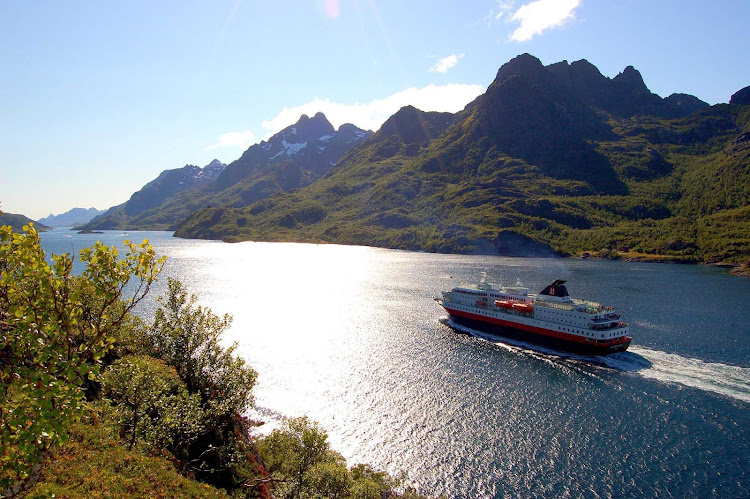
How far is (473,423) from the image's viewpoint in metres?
59.1

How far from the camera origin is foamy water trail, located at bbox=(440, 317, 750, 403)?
2682 inches

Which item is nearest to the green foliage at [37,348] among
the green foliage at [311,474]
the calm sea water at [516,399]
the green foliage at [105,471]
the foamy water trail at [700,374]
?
the green foliage at [105,471]

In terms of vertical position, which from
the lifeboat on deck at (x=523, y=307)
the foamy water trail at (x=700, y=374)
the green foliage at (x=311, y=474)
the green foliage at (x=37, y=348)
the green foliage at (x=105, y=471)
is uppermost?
the green foliage at (x=37, y=348)

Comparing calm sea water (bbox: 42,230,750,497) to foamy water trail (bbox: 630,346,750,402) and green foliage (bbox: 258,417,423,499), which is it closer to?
foamy water trail (bbox: 630,346,750,402)

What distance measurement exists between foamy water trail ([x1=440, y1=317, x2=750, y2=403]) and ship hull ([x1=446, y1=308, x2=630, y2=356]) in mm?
1489

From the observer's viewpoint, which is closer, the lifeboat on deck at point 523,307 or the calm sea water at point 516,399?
the calm sea water at point 516,399

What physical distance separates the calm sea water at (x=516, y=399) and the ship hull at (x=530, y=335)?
281 cm

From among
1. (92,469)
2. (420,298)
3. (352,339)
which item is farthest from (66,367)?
(420,298)

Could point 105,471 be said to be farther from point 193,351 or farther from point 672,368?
point 672,368

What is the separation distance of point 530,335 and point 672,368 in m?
27.9

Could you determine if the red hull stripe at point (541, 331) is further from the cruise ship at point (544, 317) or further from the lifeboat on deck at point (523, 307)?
the lifeboat on deck at point (523, 307)

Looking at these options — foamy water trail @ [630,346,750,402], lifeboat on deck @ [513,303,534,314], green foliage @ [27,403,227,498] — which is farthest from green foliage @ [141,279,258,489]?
lifeboat on deck @ [513,303,534,314]

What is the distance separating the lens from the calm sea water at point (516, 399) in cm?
4831

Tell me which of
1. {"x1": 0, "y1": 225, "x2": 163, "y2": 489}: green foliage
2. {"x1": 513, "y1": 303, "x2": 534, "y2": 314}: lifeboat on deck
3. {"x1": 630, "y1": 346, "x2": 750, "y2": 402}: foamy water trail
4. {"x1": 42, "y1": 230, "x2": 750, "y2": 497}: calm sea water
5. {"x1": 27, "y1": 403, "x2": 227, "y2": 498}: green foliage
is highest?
{"x1": 0, "y1": 225, "x2": 163, "y2": 489}: green foliage
